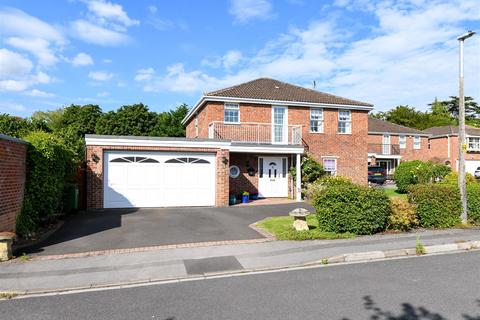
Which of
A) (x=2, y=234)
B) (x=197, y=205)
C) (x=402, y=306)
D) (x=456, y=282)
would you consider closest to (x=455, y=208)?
(x=456, y=282)

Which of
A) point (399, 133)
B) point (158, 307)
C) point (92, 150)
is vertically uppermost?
point (399, 133)

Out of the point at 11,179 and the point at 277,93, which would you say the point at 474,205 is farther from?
the point at 11,179

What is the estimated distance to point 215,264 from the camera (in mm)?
7430

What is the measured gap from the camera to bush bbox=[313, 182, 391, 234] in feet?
33.0

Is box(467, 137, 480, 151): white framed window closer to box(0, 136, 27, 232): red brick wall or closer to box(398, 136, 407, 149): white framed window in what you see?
box(398, 136, 407, 149): white framed window

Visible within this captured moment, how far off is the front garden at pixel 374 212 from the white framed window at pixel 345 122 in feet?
32.5

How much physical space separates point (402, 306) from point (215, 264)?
3584mm

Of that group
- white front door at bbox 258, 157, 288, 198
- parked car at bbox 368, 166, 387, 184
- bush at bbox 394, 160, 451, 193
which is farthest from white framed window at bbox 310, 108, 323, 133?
parked car at bbox 368, 166, 387, 184

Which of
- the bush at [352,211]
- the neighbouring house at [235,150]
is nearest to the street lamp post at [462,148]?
the bush at [352,211]

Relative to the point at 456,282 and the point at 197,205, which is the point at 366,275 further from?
the point at 197,205

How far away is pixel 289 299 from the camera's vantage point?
5422mm

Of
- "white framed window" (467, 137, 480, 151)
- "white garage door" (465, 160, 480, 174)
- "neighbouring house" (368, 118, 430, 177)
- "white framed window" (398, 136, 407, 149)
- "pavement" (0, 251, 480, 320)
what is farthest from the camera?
"white framed window" (467, 137, 480, 151)

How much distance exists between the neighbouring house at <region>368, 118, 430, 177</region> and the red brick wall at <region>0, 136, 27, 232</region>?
33.5 metres

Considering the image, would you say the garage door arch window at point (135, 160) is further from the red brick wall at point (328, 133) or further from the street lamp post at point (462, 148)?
the street lamp post at point (462, 148)
